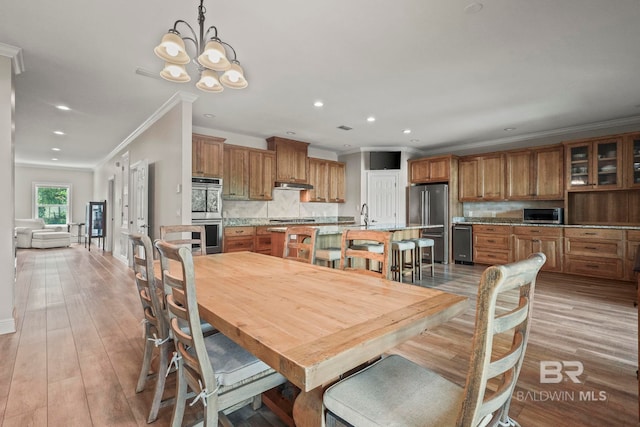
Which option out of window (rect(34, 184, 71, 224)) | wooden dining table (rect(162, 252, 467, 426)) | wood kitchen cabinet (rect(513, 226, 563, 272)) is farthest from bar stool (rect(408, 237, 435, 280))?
window (rect(34, 184, 71, 224))

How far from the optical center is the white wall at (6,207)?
2738 millimetres

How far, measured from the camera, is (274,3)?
212 cm

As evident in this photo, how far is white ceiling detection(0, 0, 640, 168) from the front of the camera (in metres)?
2.23

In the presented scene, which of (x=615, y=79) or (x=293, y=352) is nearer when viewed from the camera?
(x=293, y=352)

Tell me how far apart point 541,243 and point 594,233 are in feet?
2.39

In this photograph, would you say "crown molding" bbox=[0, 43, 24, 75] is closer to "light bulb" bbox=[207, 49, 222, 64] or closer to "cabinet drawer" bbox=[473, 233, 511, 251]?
"light bulb" bbox=[207, 49, 222, 64]

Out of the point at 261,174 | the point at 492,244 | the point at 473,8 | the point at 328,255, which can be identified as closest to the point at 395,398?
the point at 328,255

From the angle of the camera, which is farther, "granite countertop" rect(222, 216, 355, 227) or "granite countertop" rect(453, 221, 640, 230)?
"granite countertop" rect(222, 216, 355, 227)

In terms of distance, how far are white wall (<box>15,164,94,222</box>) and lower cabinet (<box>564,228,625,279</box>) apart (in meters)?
13.3

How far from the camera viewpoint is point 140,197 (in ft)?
16.5

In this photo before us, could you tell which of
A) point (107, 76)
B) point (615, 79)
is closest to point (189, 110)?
point (107, 76)

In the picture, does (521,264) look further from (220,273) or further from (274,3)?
(274,3)

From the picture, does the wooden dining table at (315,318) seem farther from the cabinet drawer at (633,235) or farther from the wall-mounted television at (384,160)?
the wall-mounted television at (384,160)

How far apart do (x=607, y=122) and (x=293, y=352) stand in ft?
21.5
